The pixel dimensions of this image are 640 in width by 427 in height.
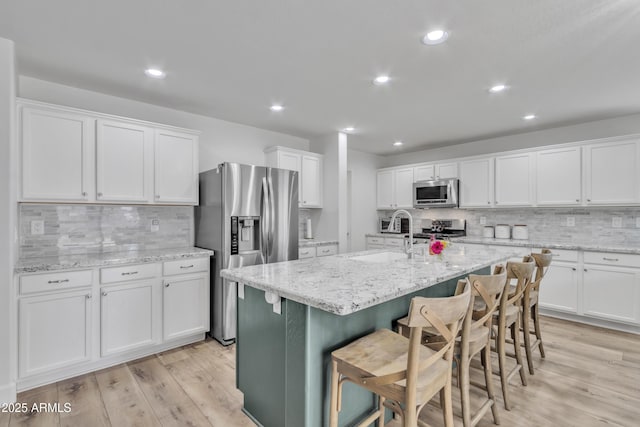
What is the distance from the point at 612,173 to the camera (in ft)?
12.4

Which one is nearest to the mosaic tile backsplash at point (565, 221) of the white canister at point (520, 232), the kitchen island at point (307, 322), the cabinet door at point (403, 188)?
→ the white canister at point (520, 232)

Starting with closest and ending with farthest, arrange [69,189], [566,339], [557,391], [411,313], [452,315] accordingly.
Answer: [411,313] < [452,315] < [557,391] < [69,189] < [566,339]

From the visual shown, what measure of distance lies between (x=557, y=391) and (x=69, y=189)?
13.9ft

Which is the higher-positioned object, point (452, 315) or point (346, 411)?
point (452, 315)

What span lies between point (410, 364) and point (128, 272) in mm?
2551

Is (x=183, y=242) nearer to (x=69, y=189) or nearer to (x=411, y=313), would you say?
(x=69, y=189)

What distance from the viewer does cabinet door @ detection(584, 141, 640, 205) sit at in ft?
12.0

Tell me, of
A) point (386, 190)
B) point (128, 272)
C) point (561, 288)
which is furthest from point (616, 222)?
point (128, 272)

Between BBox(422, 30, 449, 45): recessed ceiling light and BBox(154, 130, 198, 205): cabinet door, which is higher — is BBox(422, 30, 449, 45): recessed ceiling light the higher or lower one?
the higher one

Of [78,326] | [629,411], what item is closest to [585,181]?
[629,411]

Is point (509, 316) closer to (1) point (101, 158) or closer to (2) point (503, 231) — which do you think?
(2) point (503, 231)

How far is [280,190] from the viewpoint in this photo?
370 cm

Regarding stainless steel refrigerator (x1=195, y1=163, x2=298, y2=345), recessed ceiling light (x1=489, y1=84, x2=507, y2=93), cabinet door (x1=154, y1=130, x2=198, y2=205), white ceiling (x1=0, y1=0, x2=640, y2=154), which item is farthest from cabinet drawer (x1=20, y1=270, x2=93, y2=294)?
recessed ceiling light (x1=489, y1=84, x2=507, y2=93)

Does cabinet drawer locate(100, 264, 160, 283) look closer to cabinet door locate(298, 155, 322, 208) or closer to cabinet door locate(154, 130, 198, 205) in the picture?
cabinet door locate(154, 130, 198, 205)
